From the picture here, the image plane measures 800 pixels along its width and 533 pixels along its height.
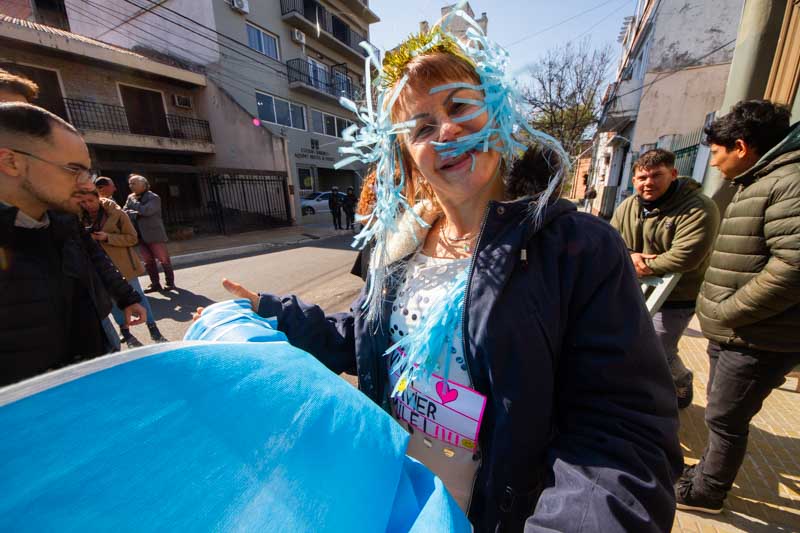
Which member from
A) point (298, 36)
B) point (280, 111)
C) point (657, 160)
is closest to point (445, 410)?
point (657, 160)

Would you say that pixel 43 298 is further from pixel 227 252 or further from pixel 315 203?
pixel 315 203

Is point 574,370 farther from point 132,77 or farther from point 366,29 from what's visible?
point 366,29

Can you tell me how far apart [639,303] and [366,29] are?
29441 mm

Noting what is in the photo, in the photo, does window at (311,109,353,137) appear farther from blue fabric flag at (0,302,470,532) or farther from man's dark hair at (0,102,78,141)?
blue fabric flag at (0,302,470,532)

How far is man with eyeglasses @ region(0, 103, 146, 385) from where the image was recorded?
1.36 metres

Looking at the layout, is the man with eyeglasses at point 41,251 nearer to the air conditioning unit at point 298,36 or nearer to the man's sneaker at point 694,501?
the man's sneaker at point 694,501

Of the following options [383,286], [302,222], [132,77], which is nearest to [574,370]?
[383,286]

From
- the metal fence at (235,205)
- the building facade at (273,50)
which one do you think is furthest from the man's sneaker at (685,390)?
the building facade at (273,50)

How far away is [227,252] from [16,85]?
7.87 m

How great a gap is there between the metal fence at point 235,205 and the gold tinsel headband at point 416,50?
40.5ft

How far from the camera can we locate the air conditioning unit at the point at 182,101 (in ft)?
47.5

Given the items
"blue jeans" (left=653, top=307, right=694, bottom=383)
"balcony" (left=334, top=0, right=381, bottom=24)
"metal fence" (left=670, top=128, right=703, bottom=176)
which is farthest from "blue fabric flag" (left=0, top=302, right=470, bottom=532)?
"balcony" (left=334, top=0, right=381, bottom=24)

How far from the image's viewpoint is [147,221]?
Answer: 204 inches

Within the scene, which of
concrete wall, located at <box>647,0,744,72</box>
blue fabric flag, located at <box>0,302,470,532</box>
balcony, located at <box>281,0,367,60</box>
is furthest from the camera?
balcony, located at <box>281,0,367,60</box>
